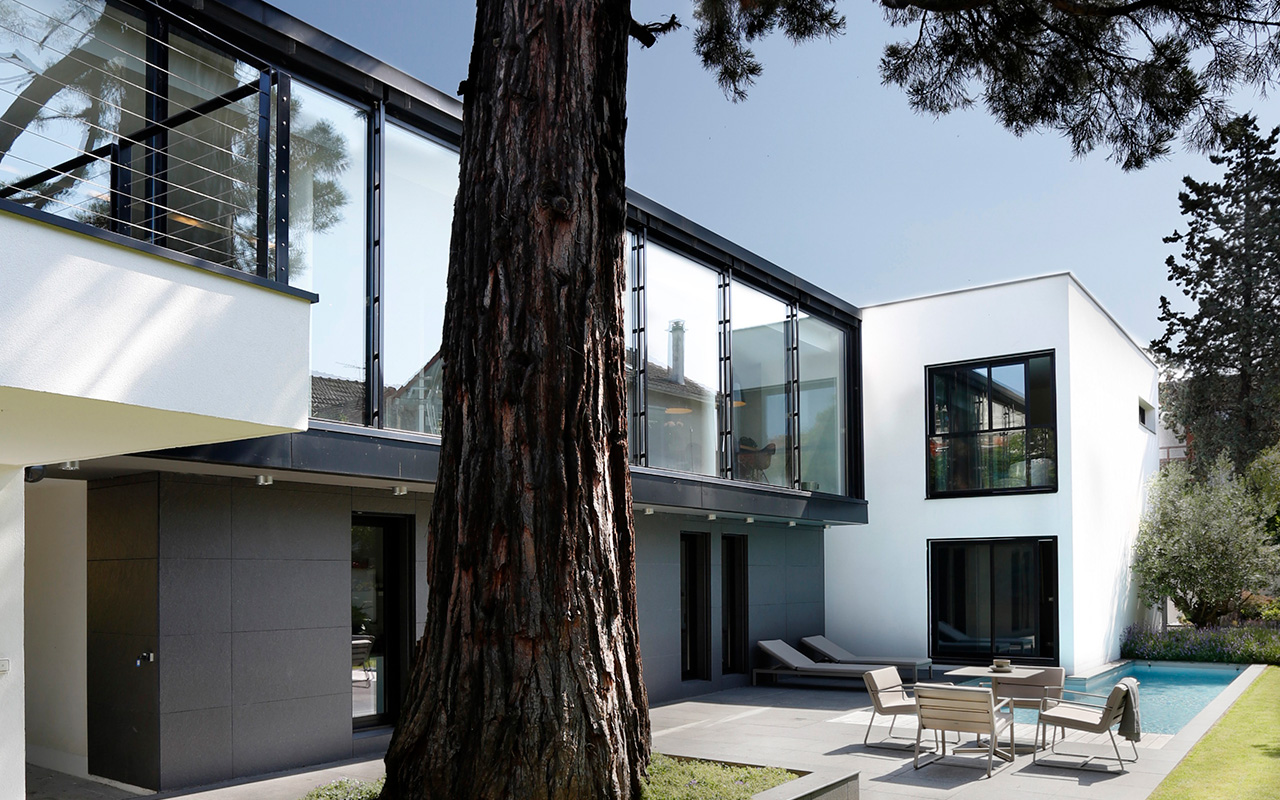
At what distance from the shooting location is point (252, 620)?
311 inches

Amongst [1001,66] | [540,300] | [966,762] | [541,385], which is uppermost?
[1001,66]

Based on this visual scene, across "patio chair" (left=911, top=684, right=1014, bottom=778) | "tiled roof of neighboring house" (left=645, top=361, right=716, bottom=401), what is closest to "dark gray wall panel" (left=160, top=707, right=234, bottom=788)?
"patio chair" (left=911, top=684, right=1014, bottom=778)

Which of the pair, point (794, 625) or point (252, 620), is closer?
point (252, 620)

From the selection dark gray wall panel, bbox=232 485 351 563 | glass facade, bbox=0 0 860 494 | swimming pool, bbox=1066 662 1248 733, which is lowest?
swimming pool, bbox=1066 662 1248 733

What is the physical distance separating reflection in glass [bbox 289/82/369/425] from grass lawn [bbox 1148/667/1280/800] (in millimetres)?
6723

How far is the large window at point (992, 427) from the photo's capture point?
1587cm

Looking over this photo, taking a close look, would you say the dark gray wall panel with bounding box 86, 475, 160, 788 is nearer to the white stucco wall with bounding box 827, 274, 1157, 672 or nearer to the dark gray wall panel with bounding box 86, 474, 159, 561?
the dark gray wall panel with bounding box 86, 474, 159, 561

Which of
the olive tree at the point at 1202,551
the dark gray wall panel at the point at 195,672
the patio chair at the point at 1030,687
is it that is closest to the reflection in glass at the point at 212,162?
the dark gray wall panel at the point at 195,672

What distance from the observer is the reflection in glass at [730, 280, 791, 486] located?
43.5 feet

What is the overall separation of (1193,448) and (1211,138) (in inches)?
834

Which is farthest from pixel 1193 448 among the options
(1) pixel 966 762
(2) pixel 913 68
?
(2) pixel 913 68

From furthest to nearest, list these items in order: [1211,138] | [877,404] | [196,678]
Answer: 1. [877,404]
2. [196,678]
3. [1211,138]

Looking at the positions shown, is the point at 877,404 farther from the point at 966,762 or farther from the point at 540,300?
the point at 540,300

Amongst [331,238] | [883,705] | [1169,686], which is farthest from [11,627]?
[1169,686]
